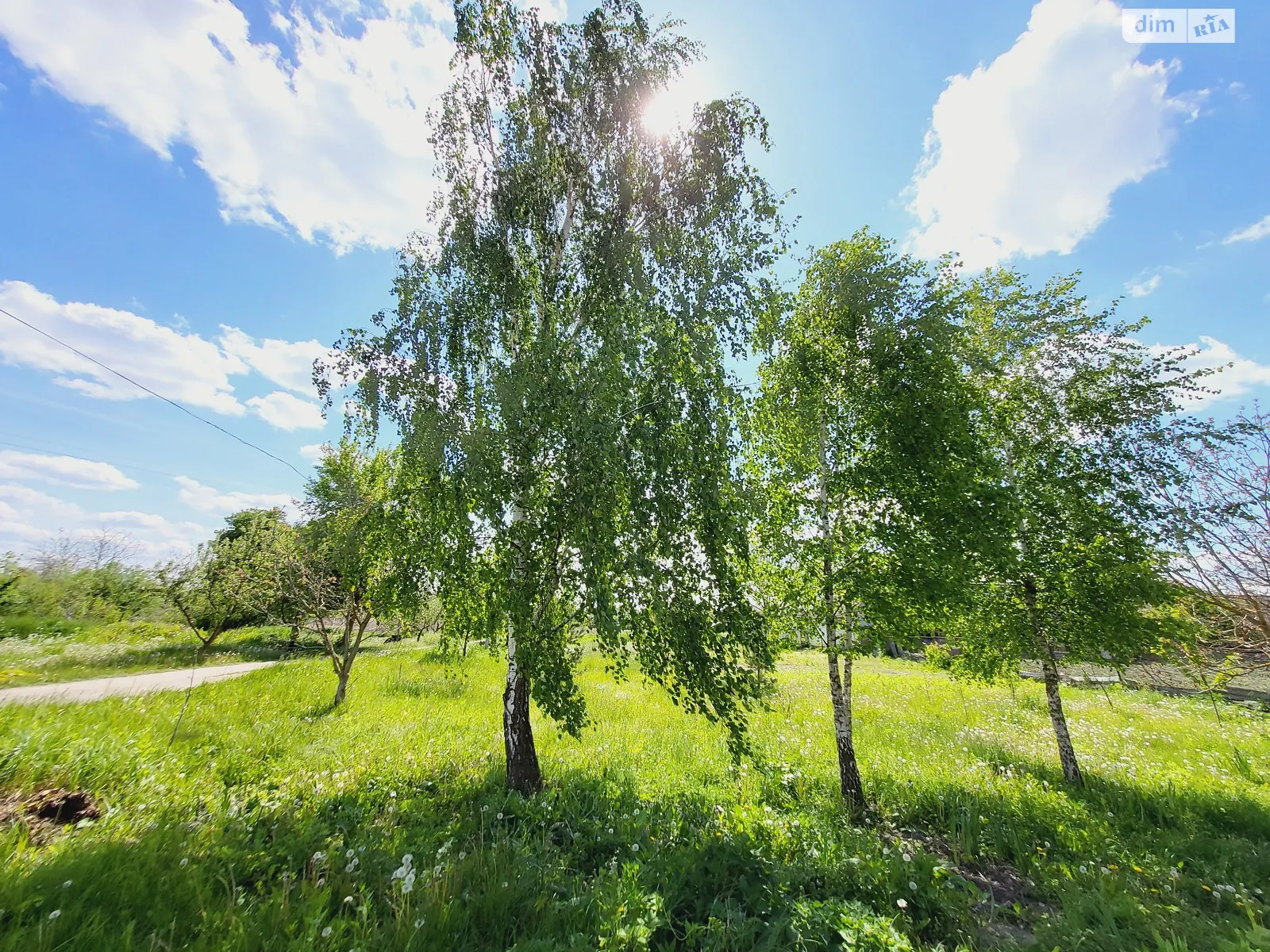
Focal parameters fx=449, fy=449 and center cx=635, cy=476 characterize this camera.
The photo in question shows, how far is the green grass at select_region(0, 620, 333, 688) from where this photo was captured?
523 inches

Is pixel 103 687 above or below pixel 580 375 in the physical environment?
below

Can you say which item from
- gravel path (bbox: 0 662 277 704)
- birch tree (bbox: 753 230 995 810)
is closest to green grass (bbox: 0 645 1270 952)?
gravel path (bbox: 0 662 277 704)

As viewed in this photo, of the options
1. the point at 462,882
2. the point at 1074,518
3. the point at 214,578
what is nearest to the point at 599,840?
the point at 462,882

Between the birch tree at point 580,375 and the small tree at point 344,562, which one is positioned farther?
the small tree at point 344,562

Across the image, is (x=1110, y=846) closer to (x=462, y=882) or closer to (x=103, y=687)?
(x=462, y=882)

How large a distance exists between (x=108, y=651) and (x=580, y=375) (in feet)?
Result: 76.7

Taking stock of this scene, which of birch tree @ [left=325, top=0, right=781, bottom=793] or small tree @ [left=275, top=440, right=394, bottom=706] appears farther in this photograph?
small tree @ [left=275, top=440, right=394, bottom=706]

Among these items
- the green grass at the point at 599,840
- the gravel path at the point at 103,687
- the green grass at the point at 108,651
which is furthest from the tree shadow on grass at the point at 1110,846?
the green grass at the point at 108,651

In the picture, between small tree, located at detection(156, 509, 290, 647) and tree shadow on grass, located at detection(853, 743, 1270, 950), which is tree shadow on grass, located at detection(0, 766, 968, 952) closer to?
tree shadow on grass, located at detection(853, 743, 1270, 950)

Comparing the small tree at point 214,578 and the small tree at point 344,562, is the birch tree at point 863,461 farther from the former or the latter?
the small tree at point 214,578

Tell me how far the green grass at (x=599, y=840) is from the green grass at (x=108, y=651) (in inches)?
292

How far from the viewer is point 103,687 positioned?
10.7m

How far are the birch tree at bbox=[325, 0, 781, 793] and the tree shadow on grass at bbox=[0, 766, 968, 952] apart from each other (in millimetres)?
1378

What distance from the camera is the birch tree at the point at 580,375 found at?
17.5 feet
